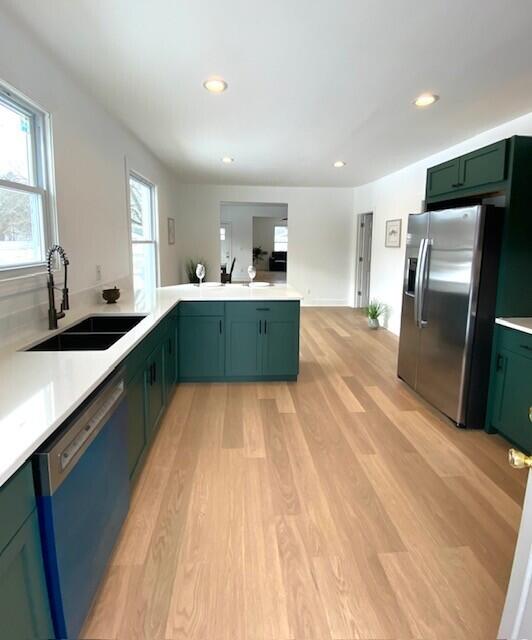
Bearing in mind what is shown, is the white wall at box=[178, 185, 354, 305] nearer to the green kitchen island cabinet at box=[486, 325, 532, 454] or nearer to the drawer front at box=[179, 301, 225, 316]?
the drawer front at box=[179, 301, 225, 316]

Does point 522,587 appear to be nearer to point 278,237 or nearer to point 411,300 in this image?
point 411,300

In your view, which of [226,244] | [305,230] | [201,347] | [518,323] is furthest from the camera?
[226,244]

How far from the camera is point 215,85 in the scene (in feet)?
9.07

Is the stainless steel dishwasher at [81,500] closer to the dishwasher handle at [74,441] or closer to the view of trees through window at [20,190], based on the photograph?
the dishwasher handle at [74,441]

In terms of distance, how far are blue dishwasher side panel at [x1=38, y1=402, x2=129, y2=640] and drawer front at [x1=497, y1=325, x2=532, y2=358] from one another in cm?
244

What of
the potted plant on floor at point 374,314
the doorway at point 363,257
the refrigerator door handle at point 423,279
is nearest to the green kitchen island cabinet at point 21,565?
the refrigerator door handle at point 423,279

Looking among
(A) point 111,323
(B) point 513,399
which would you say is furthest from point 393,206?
(A) point 111,323

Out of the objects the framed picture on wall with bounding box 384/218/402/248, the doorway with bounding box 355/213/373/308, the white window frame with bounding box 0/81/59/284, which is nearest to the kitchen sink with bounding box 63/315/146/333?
the white window frame with bounding box 0/81/59/284

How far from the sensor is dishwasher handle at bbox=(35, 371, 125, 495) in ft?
3.59

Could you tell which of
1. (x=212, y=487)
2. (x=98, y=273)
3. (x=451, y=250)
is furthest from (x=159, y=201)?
(x=212, y=487)

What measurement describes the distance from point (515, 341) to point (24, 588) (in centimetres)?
286

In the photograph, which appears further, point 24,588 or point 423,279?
point 423,279

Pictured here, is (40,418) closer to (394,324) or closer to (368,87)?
(368,87)

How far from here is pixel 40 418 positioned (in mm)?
1157
